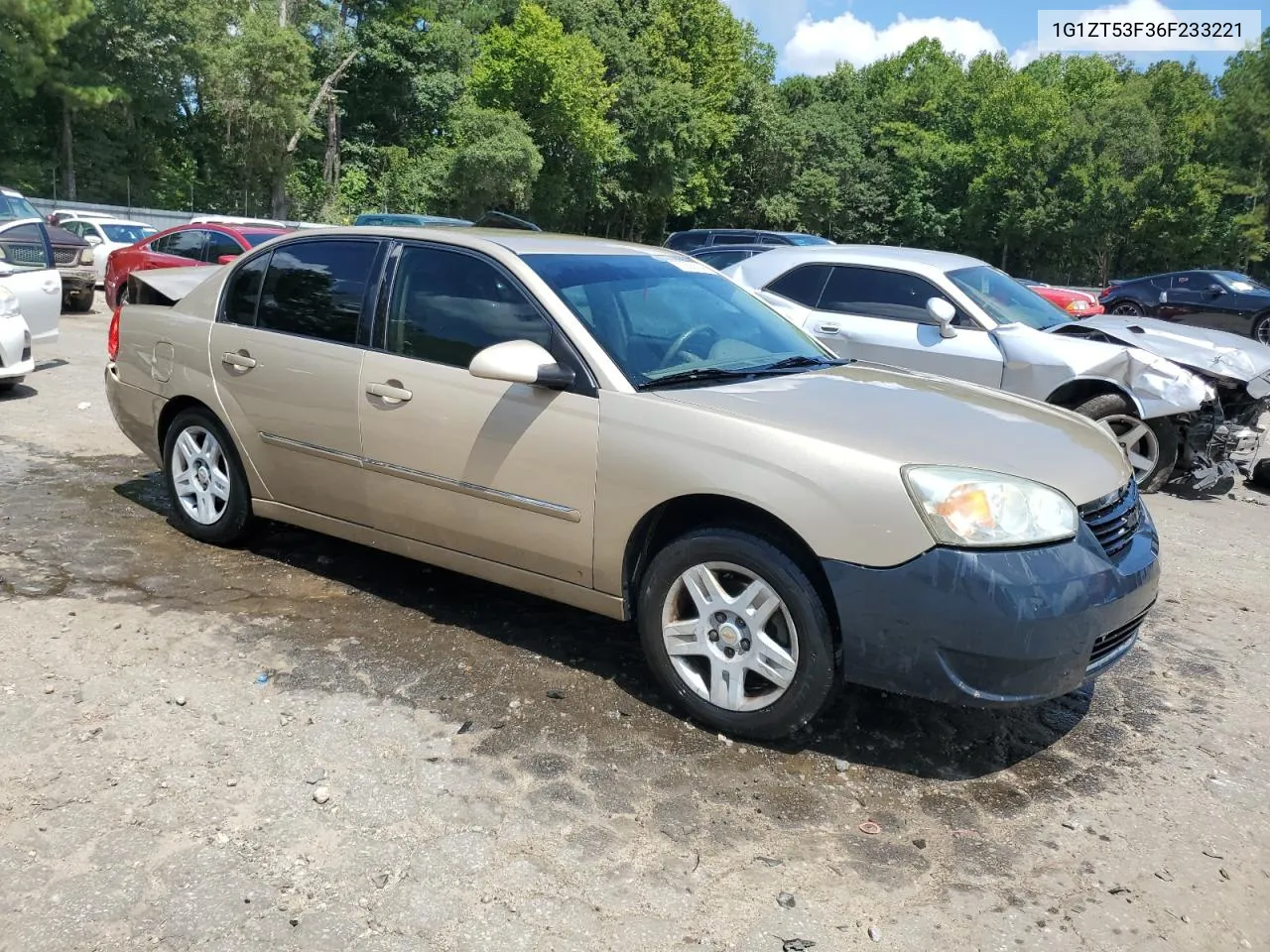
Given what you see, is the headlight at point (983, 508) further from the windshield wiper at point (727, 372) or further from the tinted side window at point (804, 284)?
the tinted side window at point (804, 284)

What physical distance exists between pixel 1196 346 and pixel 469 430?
6690 mm

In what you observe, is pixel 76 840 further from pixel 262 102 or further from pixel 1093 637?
pixel 262 102

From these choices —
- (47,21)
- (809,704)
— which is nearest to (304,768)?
(809,704)

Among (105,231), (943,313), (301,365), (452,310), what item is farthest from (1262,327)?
(105,231)

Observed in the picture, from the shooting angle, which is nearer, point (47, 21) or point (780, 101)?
point (47, 21)

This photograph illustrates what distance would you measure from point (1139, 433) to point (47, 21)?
111 ft

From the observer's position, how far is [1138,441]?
7.91 metres

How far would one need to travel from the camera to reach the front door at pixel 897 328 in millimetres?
7789

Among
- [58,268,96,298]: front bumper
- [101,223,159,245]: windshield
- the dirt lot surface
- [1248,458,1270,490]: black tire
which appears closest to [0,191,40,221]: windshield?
[58,268,96,298]: front bumper

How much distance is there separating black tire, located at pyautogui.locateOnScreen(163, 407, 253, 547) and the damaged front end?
663cm

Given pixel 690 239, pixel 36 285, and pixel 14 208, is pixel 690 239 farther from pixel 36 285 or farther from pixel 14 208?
pixel 36 285

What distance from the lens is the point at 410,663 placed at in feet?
13.6

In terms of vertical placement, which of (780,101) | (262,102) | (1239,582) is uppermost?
(780,101)

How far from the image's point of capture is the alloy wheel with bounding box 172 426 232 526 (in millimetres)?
5266
